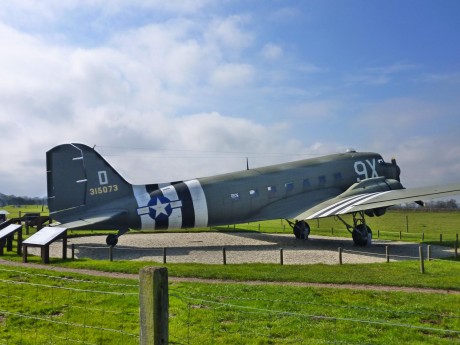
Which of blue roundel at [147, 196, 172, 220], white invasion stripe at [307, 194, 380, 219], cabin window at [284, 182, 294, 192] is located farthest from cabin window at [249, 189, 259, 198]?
blue roundel at [147, 196, 172, 220]

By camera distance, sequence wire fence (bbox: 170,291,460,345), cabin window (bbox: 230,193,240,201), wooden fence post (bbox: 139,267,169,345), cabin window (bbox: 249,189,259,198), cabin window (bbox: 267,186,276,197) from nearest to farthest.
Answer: wooden fence post (bbox: 139,267,169,345)
wire fence (bbox: 170,291,460,345)
cabin window (bbox: 230,193,240,201)
cabin window (bbox: 249,189,259,198)
cabin window (bbox: 267,186,276,197)

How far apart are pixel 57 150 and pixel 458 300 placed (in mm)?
22160

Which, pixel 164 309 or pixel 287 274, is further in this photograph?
pixel 287 274

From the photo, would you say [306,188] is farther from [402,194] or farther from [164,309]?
[164,309]

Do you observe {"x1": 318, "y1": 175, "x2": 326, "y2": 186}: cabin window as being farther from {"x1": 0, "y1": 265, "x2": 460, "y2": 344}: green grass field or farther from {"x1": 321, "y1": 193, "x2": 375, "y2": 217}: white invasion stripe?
{"x1": 0, "y1": 265, "x2": 460, "y2": 344}: green grass field

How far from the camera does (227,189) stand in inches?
1126

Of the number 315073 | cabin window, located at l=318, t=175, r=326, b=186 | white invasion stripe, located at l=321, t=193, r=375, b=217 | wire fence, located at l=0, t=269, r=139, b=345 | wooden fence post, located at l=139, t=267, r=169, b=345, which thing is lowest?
wire fence, located at l=0, t=269, r=139, b=345

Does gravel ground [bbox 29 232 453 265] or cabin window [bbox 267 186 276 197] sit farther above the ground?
cabin window [bbox 267 186 276 197]

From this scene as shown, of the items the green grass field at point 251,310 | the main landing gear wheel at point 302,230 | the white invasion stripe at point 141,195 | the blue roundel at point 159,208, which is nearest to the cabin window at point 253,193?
the main landing gear wheel at point 302,230

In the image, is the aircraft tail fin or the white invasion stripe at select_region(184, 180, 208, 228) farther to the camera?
the white invasion stripe at select_region(184, 180, 208, 228)

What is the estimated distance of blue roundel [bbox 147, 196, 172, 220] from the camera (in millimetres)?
26003

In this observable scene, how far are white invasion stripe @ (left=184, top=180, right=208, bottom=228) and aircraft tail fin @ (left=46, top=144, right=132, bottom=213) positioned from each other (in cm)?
410

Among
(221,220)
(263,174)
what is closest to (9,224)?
(221,220)

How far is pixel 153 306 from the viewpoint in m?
5.25
